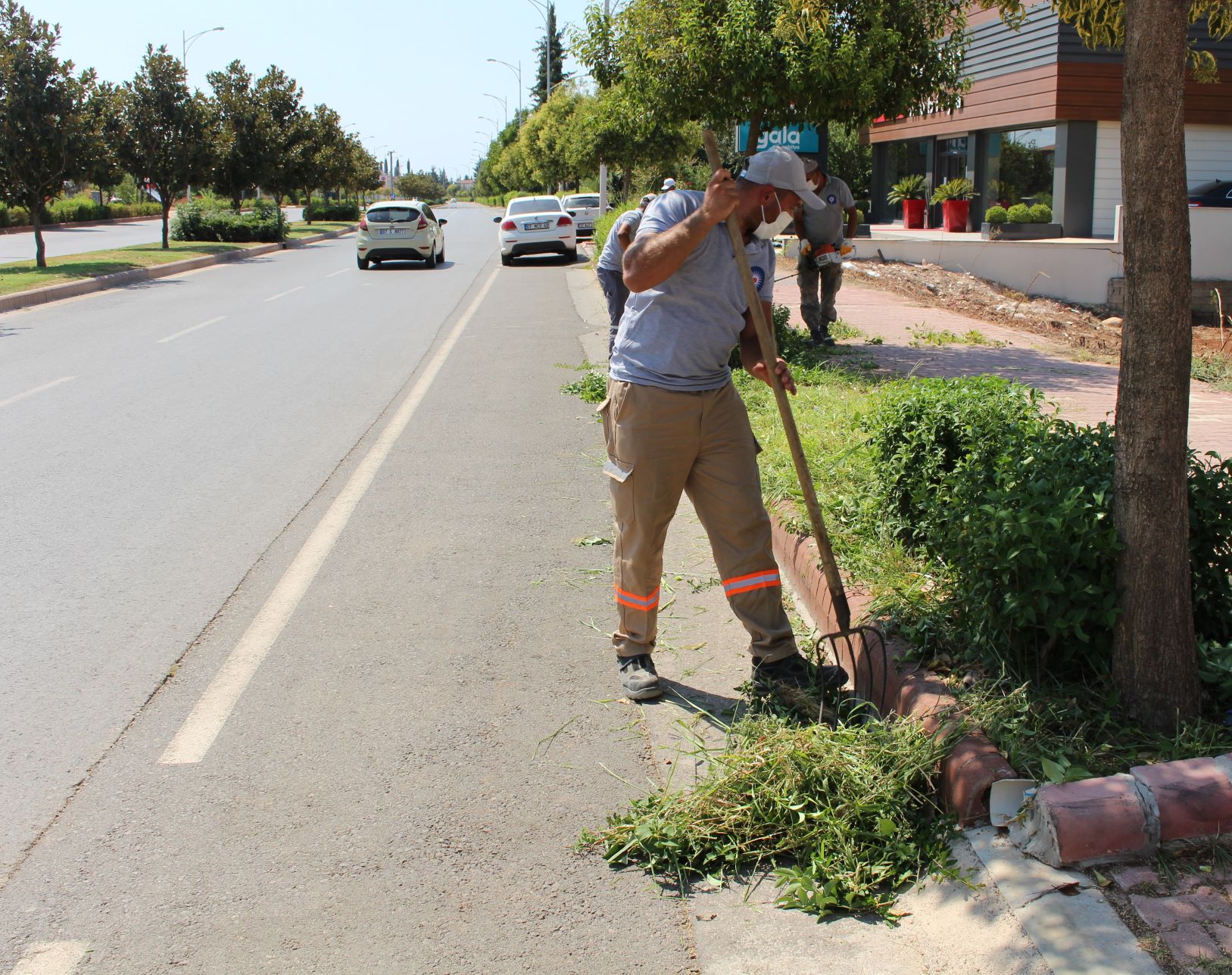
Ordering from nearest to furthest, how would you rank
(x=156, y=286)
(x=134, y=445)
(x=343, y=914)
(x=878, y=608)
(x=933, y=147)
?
(x=343, y=914) → (x=878, y=608) → (x=134, y=445) → (x=156, y=286) → (x=933, y=147)

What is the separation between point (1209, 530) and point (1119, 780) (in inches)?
43.6

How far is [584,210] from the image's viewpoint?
41.3 metres

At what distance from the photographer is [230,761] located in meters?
3.91

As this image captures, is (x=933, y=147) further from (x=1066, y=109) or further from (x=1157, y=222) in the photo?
(x=1157, y=222)

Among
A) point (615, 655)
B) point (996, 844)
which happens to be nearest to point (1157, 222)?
point (996, 844)

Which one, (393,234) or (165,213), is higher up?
(165,213)

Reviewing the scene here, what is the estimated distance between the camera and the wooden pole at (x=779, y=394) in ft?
13.0

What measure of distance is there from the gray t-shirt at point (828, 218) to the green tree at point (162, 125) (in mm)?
24551

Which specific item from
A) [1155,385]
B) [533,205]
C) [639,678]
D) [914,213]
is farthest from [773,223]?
[533,205]

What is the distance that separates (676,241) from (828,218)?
786 cm

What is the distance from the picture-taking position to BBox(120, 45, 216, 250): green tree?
31.2 meters

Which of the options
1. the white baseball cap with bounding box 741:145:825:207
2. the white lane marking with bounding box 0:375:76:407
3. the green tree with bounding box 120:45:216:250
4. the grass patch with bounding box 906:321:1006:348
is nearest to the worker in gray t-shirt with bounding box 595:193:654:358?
the white baseball cap with bounding box 741:145:825:207

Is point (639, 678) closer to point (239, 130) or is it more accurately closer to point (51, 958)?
point (51, 958)

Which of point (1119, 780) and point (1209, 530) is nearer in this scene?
point (1119, 780)
